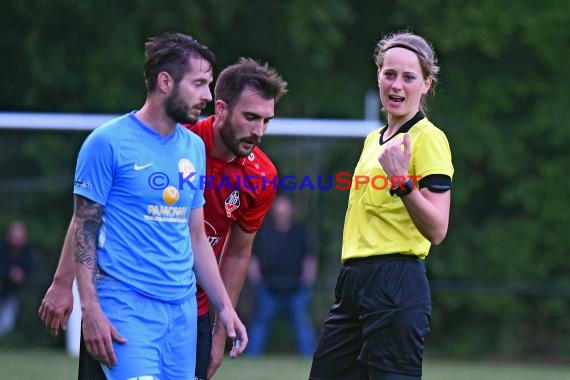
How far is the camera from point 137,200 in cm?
416

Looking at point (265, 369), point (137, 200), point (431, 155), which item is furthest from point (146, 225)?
point (265, 369)

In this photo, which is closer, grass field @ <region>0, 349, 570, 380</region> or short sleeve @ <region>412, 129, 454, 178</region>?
short sleeve @ <region>412, 129, 454, 178</region>

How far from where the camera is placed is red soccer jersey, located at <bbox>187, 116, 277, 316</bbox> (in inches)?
190

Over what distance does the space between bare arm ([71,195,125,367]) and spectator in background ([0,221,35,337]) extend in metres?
8.08

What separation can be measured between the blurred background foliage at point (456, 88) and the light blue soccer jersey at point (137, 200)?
8.95 meters

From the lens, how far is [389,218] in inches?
177

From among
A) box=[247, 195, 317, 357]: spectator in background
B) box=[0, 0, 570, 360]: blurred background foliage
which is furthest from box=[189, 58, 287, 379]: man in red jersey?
box=[0, 0, 570, 360]: blurred background foliage

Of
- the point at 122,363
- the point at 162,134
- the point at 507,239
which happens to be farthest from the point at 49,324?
the point at 507,239

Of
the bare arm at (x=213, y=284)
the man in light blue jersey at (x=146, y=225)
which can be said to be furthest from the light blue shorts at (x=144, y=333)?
the bare arm at (x=213, y=284)

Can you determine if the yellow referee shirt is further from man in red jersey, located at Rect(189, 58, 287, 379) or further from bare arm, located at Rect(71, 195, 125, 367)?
bare arm, located at Rect(71, 195, 125, 367)

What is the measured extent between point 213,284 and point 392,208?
812 millimetres

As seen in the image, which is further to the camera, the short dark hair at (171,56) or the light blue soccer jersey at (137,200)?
the short dark hair at (171,56)

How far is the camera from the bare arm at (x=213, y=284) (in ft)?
14.8

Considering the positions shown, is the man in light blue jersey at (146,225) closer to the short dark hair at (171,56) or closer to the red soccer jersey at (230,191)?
the short dark hair at (171,56)
